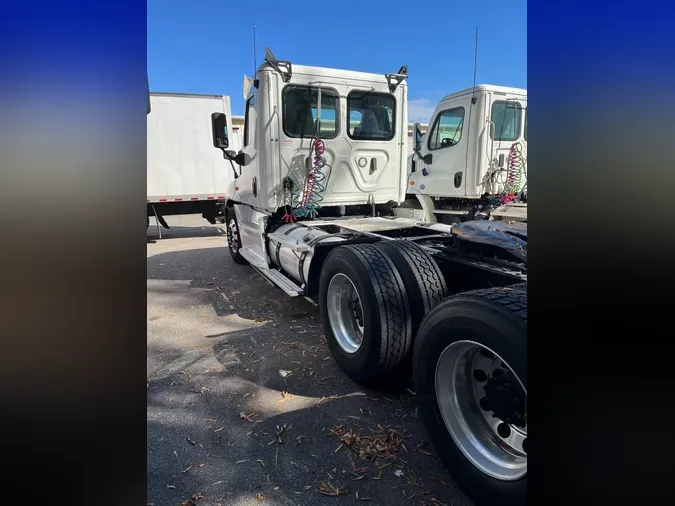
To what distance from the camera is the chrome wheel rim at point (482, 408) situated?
7.02 ft

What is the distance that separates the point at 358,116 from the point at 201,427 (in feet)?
14.6

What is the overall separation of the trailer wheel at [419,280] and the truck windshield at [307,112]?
9.30ft

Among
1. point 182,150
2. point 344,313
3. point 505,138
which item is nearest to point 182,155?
point 182,150

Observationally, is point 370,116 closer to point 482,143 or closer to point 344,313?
point 482,143

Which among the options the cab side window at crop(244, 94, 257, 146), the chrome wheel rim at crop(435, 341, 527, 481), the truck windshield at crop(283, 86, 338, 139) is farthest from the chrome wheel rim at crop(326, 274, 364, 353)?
the cab side window at crop(244, 94, 257, 146)

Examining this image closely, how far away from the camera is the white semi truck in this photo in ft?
7.20

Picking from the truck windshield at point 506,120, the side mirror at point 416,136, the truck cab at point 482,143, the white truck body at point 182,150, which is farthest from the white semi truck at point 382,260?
the white truck body at point 182,150

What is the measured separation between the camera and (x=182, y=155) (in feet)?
37.1

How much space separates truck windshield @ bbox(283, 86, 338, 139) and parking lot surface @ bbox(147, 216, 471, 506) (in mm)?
2406

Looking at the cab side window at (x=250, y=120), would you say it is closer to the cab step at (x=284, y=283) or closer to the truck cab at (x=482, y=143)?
the cab step at (x=284, y=283)

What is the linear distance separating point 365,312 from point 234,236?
5243mm

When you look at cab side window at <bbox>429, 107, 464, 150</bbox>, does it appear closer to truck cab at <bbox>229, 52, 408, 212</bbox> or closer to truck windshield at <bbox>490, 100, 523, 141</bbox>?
truck windshield at <bbox>490, 100, 523, 141</bbox>

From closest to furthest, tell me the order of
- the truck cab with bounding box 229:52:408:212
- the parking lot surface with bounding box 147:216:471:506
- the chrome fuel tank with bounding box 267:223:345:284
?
the parking lot surface with bounding box 147:216:471:506 < the chrome fuel tank with bounding box 267:223:345:284 < the truck cab with bounding box 229:52:408:212
